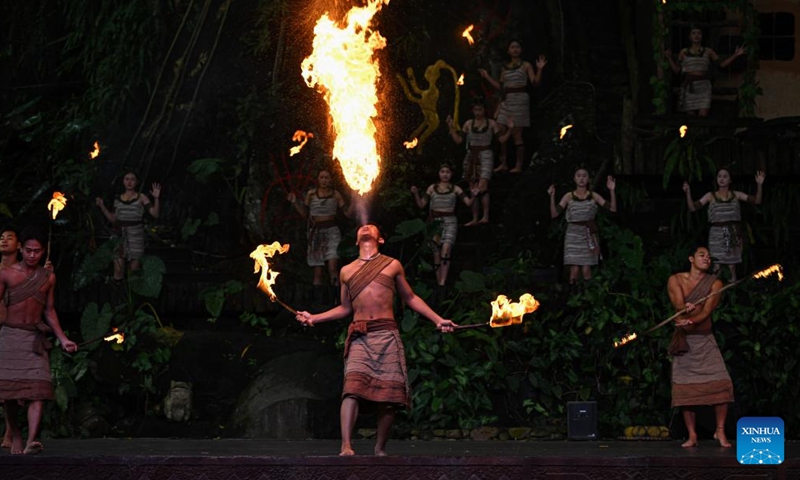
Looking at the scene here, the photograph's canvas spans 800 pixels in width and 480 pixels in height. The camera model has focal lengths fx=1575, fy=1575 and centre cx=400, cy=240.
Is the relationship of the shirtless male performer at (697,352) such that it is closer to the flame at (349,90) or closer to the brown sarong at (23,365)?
the flame at (349,90)

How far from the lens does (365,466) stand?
1121cm

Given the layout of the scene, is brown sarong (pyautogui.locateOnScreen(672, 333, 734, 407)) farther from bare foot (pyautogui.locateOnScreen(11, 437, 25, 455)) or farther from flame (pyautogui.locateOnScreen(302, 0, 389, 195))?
bare foot (pyautogui.locateOnScreen(11, 437, 25, 455))

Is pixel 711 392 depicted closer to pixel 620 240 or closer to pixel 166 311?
pixel 620 240

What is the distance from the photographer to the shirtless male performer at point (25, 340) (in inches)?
480

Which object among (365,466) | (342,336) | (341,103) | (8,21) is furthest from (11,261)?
(8,21)

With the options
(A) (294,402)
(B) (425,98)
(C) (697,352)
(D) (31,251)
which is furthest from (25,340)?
(B) (425,98)

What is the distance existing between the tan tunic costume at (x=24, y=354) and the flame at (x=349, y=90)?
538cm

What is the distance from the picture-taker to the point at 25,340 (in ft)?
40.3

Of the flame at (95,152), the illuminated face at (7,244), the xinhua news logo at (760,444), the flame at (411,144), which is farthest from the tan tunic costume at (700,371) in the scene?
the flame at (95,152)

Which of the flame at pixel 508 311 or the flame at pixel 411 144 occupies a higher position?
the flame at pixel 411 144

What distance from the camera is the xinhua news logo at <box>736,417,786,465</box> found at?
36.3ft

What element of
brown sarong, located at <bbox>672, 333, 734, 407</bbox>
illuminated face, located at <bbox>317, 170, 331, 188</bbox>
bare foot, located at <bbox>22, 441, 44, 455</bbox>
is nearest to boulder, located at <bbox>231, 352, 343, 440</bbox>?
illuminated face, located at <bbox>317, 170, 331, 188</bbox>

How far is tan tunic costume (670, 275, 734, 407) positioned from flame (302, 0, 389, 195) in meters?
4.71

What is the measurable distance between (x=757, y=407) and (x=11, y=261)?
741 centimetres
